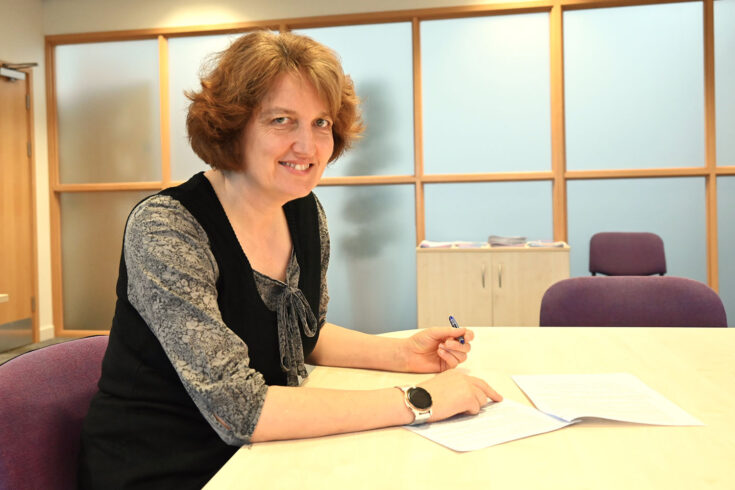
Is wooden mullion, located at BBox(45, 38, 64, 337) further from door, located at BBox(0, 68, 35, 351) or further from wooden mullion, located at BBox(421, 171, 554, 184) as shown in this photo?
wooden mullion, located at BBox(421, 171, 554, 184)

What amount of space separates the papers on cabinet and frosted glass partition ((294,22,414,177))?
14.0ft

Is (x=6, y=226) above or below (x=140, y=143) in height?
below

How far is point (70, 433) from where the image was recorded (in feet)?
3.90

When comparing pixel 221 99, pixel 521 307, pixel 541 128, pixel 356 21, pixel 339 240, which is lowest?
pixel 521 307

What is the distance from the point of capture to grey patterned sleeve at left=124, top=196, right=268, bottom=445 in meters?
1.03

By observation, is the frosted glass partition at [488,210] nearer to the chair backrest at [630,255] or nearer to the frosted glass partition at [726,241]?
the chair backrest at [630,255]

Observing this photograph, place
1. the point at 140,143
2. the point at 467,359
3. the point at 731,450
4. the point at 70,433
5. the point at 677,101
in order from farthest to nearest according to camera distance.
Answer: the point at 140,143, the point at 677,101, the point at 467,359, the point at 70,433, the point at 731,450

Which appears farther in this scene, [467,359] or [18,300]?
[18,300]

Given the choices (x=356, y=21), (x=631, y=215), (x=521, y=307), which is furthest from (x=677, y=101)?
(x=356, y=21)

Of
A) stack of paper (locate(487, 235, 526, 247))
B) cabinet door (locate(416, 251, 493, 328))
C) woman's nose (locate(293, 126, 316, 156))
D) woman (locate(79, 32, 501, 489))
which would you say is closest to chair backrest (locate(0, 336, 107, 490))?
woman (locate(79, 32, 501, 489))

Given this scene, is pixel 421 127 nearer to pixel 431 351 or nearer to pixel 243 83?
pixel 431 351

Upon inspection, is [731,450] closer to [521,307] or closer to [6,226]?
[521,307]

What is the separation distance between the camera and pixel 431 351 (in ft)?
4.85

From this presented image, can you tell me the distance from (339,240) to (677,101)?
3098mm
